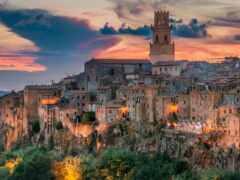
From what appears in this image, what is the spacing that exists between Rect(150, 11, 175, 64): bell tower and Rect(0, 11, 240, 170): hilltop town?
0.42ft

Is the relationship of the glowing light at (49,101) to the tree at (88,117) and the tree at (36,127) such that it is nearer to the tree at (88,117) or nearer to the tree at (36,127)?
the tree at (36,127)

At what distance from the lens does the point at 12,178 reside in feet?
158

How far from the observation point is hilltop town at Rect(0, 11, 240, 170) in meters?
45.7

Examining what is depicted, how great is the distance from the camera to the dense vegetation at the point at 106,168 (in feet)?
142

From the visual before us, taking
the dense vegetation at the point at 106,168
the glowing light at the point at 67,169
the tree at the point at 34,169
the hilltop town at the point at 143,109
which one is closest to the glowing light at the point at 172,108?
the hilltop town at the point at 143,109

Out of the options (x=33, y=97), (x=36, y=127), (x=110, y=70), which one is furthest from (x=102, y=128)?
(x=110, y=70)

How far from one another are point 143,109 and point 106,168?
9.65 meters

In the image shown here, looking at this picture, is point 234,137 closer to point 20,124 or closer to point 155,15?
point 20,124

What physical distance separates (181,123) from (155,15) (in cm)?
3433

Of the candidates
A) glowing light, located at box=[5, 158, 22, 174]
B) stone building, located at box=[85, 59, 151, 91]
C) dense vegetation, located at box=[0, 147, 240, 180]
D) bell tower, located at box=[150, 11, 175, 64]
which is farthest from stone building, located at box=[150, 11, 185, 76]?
dense vegetation, located at box=[0, 147, 240, 180]

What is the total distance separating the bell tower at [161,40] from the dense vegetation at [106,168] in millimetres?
30679

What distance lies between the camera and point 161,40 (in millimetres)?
80562

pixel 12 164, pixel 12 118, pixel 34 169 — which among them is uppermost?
pixel 12 118

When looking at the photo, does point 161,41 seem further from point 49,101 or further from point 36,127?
point 36,127
